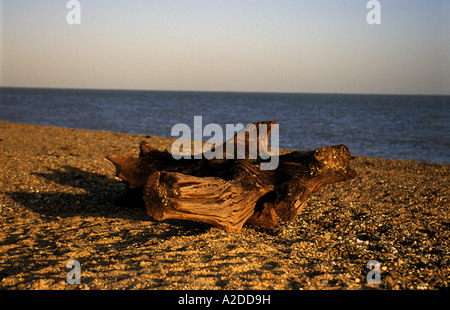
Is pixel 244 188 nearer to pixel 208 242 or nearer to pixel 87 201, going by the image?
pixel 208 242

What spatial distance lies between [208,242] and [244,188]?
0.96 m

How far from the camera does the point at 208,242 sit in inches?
196

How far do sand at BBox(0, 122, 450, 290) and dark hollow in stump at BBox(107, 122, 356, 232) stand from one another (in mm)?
347

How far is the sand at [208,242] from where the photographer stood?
3.97 m

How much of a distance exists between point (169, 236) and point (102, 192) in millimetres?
3287

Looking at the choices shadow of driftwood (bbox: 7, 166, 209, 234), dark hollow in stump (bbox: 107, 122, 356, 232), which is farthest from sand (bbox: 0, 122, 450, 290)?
dark hollow in stump (bbox: 107, 122, 356, 232)

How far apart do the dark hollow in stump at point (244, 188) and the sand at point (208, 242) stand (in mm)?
347

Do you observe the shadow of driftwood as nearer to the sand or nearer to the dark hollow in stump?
the sand

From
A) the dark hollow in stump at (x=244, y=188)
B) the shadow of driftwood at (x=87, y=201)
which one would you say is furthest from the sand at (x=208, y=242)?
the dark hollow in stump at (x=244, y=188)

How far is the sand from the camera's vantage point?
397 centimetres

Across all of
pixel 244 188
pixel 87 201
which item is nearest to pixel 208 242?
pixel 244 188

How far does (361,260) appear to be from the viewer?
471 cm

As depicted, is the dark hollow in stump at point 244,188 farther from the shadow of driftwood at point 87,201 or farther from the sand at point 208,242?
the shadow of driftwood at point 87,201
